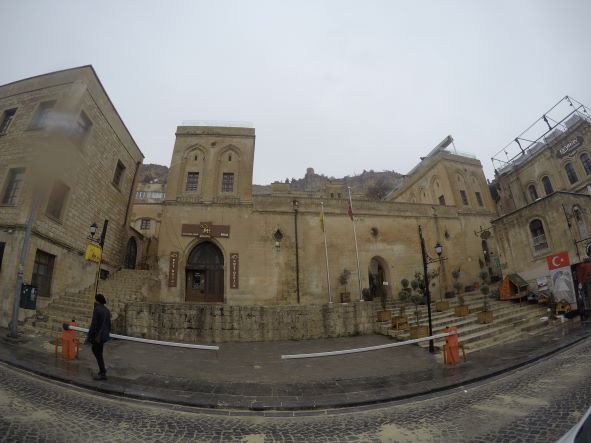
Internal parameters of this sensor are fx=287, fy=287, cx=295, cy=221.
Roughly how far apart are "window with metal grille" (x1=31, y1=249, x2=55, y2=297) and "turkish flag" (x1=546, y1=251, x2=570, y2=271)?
25.6m

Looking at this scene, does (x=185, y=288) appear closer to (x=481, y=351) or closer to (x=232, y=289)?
(x=232, y=289)

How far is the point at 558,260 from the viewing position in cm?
1606

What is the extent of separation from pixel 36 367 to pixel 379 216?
1955 centimetres

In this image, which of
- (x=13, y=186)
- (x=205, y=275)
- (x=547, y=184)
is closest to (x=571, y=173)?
(x=547, y=184)

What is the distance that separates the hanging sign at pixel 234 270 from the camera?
688 inches

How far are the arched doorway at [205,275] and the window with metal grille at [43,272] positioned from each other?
21.4 ft

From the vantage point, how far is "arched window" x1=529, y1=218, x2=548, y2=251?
17.2 meters

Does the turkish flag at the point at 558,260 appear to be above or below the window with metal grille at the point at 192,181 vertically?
below

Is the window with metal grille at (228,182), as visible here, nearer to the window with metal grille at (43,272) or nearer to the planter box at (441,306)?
the window with metal grille at (43,272)

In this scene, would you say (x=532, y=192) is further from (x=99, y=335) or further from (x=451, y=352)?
(x=99, y=335)

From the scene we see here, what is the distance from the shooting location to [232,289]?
17.4 meters

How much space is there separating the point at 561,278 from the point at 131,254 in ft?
91.6

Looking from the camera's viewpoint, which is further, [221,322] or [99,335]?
[221,322]

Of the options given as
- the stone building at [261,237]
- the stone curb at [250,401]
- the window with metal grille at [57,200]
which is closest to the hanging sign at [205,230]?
the stone building at [261,237]
